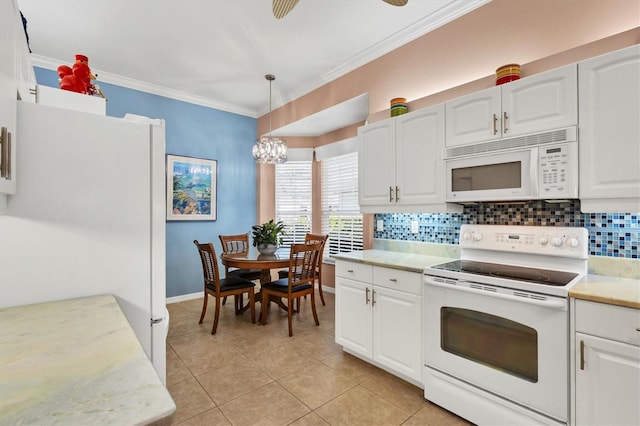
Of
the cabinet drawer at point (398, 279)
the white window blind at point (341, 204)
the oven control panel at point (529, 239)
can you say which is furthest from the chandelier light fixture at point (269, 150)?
the oven control panel at point (529, 239)

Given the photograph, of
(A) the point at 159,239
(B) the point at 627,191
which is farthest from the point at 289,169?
(B) the point at 627,191

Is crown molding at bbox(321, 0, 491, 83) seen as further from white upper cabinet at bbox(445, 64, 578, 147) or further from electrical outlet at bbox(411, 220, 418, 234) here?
electrical outlet at bbox(411, 220, 418, 234)

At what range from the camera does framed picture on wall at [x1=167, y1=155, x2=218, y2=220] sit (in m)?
4.22

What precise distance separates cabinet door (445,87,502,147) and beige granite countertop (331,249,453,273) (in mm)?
899

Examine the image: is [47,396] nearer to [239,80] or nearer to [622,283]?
[622,283]

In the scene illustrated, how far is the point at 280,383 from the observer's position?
7.44ft

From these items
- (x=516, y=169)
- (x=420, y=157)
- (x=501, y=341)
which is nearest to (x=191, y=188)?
(x=420, y=157)

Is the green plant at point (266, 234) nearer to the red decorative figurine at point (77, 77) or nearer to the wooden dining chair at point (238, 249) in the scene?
the wooden dining chair at point (238, 249)

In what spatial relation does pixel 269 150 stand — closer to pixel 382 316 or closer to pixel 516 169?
pixel 382 316

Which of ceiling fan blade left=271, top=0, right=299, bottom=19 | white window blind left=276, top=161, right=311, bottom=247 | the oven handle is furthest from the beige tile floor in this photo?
ceiling fan blade left=271, top=0, right=299, bottom=19

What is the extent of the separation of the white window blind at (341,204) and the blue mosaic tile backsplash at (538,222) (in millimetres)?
1366

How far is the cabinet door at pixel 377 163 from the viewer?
2.60 metres

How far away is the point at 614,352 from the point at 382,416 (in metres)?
1.25

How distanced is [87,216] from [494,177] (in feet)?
7.64
